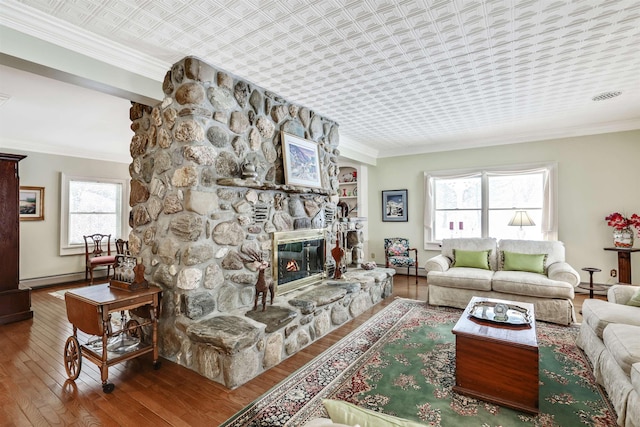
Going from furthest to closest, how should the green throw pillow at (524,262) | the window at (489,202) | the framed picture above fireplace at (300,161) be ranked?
the window at (489,202) → the green throw pillow at (524,262) → the framed picture above fireplace at (300,161)

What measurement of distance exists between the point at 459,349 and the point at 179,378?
2.12m

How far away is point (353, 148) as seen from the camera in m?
5.93

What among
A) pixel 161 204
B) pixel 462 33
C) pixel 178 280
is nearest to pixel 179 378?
pixel 178 280

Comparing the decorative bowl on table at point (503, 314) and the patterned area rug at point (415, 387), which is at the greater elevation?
the decorative bowl on table at point (503, 314)

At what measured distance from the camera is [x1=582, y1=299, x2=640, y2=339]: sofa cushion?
2.45 m

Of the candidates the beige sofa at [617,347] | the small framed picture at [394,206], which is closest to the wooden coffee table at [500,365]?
the beige sofa at [617,347]

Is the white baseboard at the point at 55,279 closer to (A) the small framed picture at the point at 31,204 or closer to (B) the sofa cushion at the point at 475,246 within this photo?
(A) the small framed picture at the point at 31,204

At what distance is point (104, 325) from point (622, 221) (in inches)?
248

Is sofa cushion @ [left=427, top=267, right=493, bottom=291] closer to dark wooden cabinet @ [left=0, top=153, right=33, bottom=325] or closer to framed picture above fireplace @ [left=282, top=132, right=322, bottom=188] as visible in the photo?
framed picture above fireplace @ [left=282, top=132, right=322, bottom=188]

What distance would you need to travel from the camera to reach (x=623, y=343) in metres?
2.06

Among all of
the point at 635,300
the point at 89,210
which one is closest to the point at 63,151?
the point at 89,210

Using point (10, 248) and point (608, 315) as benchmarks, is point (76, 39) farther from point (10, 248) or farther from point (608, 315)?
point (608, 315)

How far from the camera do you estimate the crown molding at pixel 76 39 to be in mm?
2021

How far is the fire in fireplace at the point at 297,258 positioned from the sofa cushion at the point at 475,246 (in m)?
2.10
